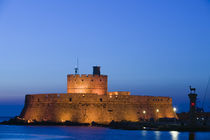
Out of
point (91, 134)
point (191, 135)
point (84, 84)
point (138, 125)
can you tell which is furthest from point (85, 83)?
point (191, 135)

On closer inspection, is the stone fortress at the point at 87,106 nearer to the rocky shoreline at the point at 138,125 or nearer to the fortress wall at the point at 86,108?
the fortress wall at the point at 86,108

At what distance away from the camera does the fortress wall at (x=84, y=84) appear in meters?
38.2

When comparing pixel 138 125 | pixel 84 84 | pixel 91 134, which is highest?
pixel 84 84

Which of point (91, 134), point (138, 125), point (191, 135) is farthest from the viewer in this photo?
point (138, 125)

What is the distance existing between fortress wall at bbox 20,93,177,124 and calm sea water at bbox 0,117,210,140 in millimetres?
2086

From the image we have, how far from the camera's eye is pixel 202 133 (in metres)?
28.9

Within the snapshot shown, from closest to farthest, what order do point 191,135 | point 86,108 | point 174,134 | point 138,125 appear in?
point 191,135 < point 174,134 < point 138,125 < point 86,108

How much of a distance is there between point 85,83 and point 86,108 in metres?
3.26

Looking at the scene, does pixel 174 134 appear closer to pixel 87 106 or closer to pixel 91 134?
pixel 91 134

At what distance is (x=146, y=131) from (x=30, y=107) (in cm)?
1155

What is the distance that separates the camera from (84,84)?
38.2m

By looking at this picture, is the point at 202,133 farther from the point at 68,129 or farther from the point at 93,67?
the point at 93,67

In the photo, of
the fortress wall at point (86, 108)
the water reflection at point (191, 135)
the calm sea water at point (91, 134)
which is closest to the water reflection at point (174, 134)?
the calm sea water at point (91, 134)

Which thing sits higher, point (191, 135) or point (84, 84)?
point (84, 84)
